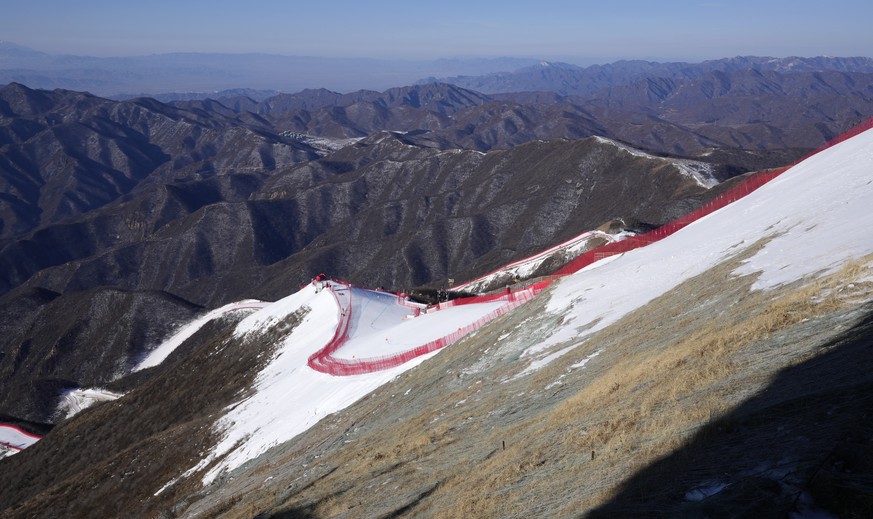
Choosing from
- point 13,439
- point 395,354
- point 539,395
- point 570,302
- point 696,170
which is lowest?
point 13,439

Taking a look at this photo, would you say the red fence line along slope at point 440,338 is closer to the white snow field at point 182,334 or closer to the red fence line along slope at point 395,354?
the red fence line along slope at point 395,354

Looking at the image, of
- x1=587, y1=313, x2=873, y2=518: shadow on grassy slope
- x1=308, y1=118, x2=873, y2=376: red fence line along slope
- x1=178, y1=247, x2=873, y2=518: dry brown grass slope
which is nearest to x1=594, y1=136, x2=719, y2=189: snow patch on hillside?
x1=308, y1=118, x2=873, y2=376: red fence line along slope

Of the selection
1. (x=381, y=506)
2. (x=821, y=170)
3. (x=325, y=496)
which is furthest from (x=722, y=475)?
(x=821, y=170)

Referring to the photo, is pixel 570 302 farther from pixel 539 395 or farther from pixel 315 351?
pixel 315 351

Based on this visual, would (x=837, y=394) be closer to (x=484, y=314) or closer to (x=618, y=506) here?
(x=618, y=506)

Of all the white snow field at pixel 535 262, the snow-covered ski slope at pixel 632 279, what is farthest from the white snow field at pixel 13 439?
the white snow field at pixel 535 262

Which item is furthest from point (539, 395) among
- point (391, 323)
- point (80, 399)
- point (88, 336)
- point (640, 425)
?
point (88, 336)

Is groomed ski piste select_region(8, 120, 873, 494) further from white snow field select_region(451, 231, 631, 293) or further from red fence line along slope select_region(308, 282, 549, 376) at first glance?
white snow field select_region(451, 231, 631, 293)
